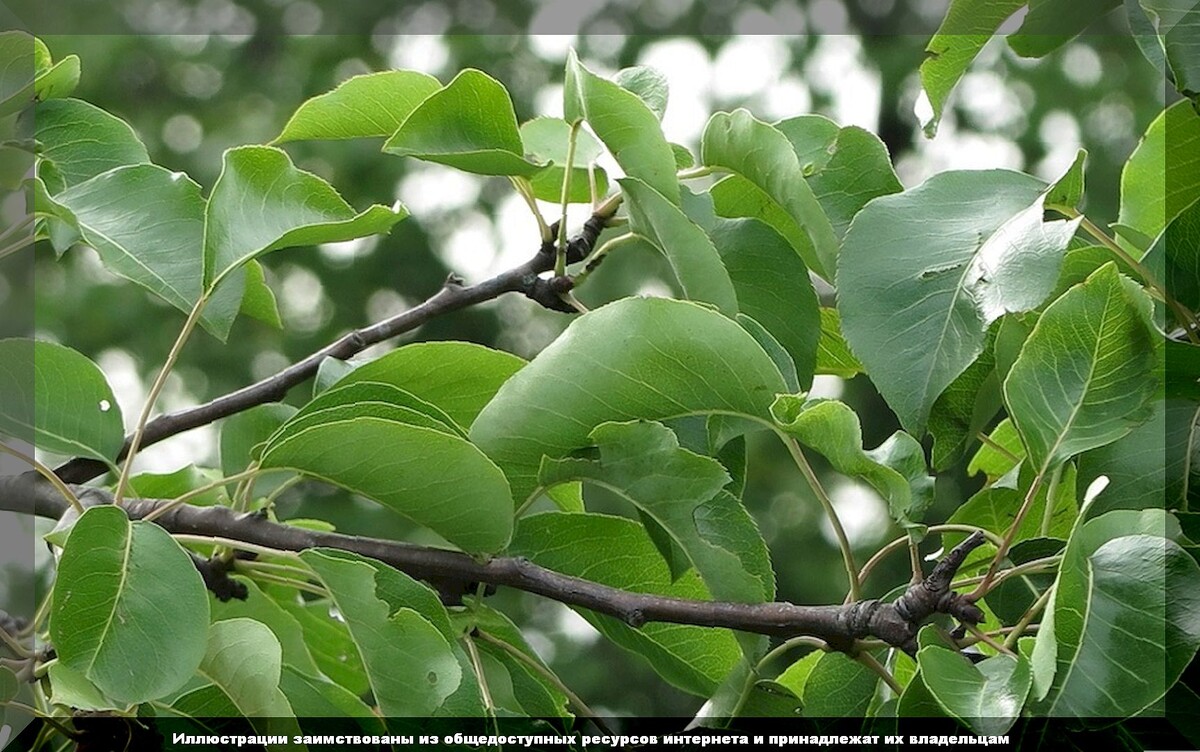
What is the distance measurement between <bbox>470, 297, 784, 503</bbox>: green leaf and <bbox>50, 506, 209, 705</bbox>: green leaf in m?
0.14

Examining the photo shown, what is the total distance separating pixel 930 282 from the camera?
524 millimetres

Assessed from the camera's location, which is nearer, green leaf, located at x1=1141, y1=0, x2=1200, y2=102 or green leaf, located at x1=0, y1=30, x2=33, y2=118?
green leaf, located at x1=1141, y1=0, x2=1200, y2=102

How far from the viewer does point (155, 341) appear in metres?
Answer: 4.76

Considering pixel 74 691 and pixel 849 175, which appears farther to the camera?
pixel 849 175

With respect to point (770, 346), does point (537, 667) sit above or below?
below

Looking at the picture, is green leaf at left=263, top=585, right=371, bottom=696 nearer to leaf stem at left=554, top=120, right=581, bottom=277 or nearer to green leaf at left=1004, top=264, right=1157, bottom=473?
leaf stem at left=554, top=120, right=581, bottom=277

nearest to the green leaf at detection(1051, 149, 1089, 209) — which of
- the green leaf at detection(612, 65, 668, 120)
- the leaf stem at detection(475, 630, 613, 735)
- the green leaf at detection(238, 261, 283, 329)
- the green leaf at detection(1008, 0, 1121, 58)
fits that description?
the green leaf at detection(1008, 0, 1121, 58)

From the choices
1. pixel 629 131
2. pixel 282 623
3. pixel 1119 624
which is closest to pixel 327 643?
pixel 282 623

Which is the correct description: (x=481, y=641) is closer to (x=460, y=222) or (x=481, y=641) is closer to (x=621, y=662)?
(x=621, y=662)

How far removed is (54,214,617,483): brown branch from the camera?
0.66 metres

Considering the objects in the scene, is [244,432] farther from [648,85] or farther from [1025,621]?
[1025,621]

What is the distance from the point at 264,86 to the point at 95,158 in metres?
4.76

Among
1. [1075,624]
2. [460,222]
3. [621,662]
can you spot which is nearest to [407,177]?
[460,222]

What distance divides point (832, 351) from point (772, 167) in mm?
146
